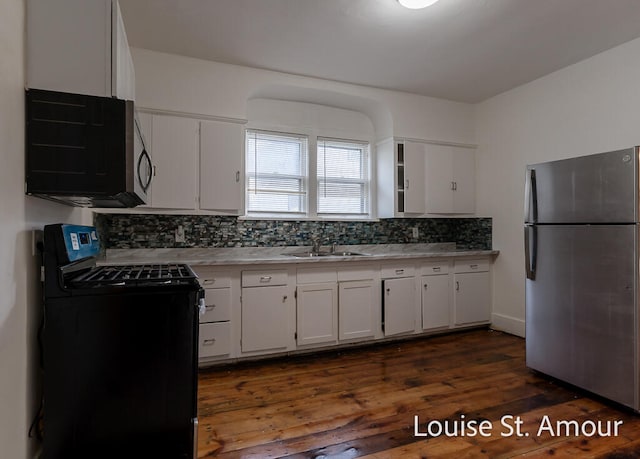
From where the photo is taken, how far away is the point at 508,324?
13.3 feet

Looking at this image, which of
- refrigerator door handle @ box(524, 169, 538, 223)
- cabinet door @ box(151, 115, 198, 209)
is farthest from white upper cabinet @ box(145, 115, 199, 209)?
refrigerator door handle @ box(524, 169, 538, 223)

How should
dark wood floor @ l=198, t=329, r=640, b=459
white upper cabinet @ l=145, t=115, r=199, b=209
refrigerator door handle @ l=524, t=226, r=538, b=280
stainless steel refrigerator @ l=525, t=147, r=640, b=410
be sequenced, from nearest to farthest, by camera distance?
1. dark wood floor @ l=198, t=329, r=640, b=459
2. stainless steel refrigerator @ l=525, t=147, r=640, b=410
3. refrigerator door handle @ l=524, t=226, r=538, b=280
4. white upper cabinet @ l=145, t=115, r=199, b=209

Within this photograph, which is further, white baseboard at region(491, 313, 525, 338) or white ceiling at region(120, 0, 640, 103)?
white baseboard at region(491, 313, 525, 338)

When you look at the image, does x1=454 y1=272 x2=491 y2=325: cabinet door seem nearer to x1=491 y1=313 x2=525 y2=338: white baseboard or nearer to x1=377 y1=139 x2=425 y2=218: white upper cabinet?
x1=491 y1=313 x2=525 y2=338: white baseboard

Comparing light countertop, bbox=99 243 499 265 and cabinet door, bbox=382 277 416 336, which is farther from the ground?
light countertop, bbox=99 243 499 265

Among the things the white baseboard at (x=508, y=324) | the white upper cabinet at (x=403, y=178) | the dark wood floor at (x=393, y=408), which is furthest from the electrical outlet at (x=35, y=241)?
the white baseboard at (x=508, y=324)

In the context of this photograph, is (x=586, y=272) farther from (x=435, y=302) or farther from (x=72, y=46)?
(x=72, y=46)

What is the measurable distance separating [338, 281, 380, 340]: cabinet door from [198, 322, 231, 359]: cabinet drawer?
1.04m

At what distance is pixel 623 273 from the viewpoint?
2.32 meters

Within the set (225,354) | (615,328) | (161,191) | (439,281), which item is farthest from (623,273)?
(161,191)

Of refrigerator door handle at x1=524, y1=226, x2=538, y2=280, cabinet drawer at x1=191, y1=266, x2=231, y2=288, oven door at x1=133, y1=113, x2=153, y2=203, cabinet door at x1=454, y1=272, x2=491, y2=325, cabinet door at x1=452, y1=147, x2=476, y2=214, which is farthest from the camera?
cabinet door at x1=452, y1=147, x2=476, y2=214

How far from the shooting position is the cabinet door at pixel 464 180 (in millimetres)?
4387

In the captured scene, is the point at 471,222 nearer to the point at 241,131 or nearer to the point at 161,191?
the point at 241,131

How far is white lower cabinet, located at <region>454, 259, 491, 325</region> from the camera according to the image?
4070mm
